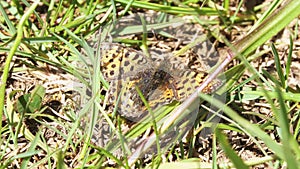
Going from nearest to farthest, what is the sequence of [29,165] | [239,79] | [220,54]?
[29,165]
[239,79]
[220,54]

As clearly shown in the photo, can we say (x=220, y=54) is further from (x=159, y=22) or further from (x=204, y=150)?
(x=204, y=150)

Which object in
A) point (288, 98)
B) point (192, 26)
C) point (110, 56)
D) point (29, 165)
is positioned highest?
point (192, 26)

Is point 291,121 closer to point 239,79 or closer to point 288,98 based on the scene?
point 288,98

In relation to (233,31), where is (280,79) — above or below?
below

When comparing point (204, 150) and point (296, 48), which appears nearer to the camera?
point (204, 150)

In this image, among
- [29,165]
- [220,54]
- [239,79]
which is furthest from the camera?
[220,54]

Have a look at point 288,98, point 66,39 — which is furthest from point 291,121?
point 66,39

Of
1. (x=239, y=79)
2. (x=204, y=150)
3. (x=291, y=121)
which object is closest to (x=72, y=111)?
(x=204, y=150)
